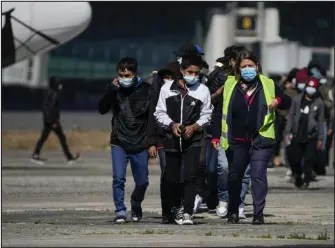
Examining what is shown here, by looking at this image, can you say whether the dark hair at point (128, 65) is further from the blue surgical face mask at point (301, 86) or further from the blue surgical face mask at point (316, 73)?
the blue surgical face mask at point (316, 73)

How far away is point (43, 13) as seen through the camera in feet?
93.3

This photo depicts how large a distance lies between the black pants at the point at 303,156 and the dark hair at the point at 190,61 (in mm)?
7018

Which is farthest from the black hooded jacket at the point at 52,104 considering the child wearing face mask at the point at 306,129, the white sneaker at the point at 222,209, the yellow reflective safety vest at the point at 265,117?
the yellow reflective safety vest at the point at 265,117

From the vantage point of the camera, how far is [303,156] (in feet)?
70.6

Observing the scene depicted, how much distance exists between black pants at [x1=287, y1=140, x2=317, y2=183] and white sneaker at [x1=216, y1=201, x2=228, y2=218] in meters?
5.65

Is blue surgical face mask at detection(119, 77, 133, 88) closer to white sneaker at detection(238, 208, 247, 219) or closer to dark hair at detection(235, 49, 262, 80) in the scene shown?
dark hair at detection(235, 49, 262, 80)

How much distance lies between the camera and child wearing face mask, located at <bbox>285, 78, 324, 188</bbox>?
2128cm

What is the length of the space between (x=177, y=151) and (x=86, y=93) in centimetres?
4858

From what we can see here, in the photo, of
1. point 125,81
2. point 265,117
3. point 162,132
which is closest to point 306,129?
point 265,117

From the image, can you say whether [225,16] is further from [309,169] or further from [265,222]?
[265,222]

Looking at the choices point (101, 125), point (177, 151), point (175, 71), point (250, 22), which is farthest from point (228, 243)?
point (101, 125)

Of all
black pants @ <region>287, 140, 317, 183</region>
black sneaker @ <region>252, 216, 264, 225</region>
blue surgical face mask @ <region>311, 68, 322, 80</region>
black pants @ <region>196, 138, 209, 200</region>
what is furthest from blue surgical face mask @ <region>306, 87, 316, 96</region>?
black sneaker @ <region>252, 216, 264, 225</region>

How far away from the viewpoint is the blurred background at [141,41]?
2355 inches

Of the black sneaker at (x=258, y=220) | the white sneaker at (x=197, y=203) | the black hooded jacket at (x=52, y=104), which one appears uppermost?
the black sneaker at (x=258, y=220)
